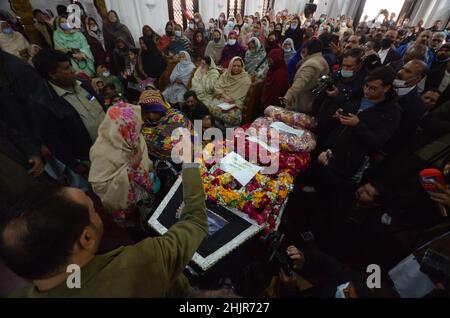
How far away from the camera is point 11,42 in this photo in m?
4.07

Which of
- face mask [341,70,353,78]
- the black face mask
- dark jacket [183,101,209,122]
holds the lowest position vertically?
dark jacket [183,101,209,122]

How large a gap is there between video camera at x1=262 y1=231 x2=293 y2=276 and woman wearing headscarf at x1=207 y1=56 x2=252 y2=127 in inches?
90.9

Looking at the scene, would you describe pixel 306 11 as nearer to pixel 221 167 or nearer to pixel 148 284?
pixel 221 167

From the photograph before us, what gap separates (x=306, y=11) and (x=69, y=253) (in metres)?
16.6

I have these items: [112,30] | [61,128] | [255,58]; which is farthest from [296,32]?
[61,128]

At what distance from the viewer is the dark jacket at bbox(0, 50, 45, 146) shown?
177 cm

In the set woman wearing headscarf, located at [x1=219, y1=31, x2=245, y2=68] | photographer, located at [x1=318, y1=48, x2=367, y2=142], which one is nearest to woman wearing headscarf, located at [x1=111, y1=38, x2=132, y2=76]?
woman wearing headscarf, located at [x1=219, y1=31, x2=245, y2=68]

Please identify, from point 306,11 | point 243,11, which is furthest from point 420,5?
point 243,11

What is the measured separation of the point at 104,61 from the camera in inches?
196

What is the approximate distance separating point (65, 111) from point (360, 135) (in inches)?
101

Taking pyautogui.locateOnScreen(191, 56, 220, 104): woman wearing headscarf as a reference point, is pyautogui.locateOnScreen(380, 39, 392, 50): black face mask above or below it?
above

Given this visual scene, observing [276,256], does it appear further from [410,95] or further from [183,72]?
[183,72]

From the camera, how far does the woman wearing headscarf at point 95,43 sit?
4820 millimetres

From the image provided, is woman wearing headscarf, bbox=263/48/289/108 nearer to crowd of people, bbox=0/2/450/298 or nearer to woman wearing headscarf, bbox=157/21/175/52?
crowd of people, bbox=0/2/450/298
